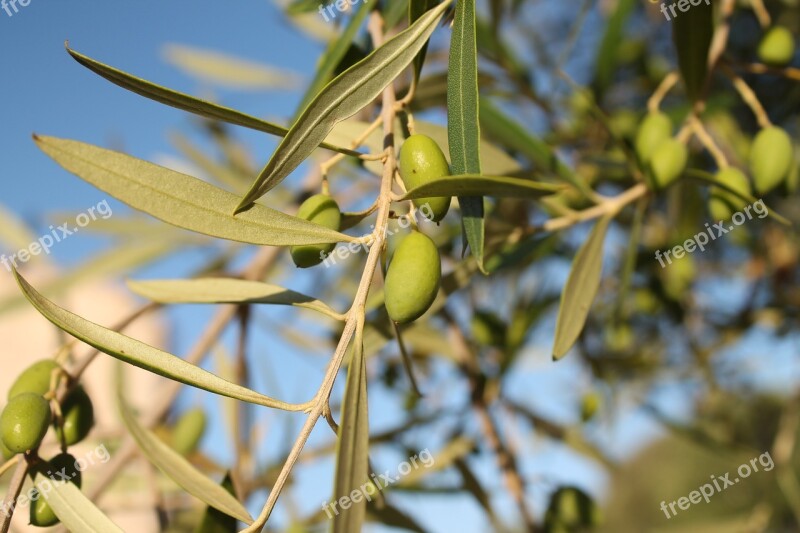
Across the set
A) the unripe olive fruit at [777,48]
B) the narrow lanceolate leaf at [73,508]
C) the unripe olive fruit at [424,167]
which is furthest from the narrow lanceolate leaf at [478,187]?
the unripe olive fruit at [777,48]

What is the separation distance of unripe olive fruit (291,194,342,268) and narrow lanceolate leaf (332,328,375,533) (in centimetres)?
10

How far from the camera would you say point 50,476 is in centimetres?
59

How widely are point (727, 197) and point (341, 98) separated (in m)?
0.51

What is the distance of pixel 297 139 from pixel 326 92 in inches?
1.5

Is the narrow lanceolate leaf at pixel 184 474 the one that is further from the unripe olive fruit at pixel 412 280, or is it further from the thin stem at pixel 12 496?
the unripe olive fruit at pixel 412 280

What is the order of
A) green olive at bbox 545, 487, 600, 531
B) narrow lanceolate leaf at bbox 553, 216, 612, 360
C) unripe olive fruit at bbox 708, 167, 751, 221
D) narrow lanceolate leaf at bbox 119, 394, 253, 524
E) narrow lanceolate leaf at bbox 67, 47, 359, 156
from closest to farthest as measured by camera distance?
narrow lanceolate leaf at bbox 67, 47, 359, 156, narrow lanceolate leaf at bbox 119, 394, 253, 524, narrow lanceolate leaf at bbox 553, 216, 612, 360, unripe olive fruit at bbox 708, 167, 751, 221, green olive at bbox 545, 487, 600, 531

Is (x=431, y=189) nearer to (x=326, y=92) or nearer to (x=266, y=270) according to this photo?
(x=326, y=92)

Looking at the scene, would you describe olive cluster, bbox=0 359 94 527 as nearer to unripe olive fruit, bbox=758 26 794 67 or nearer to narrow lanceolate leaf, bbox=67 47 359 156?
narrow lanceolate leaf, bbox=67 47 359 156

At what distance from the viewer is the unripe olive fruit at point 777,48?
95 centimetres

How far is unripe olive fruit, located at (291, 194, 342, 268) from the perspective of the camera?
1.81 ft

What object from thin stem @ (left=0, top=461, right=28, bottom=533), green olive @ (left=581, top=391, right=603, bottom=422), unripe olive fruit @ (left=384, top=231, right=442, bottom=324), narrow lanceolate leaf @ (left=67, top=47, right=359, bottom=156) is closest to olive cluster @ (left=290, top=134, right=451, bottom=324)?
unripe olive fruit @ (left=384, top=231, right=442, bottom=324)

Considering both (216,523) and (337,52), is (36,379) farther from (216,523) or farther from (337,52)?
(337,52)

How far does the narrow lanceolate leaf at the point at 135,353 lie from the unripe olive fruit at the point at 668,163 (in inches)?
20.4

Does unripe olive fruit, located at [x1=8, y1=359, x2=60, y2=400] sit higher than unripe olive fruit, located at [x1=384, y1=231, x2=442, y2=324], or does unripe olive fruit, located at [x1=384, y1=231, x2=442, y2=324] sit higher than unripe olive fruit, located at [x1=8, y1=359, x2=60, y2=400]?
unripe olive fruit, located at [x1=8, y1=359, x2=60, y2=400]
